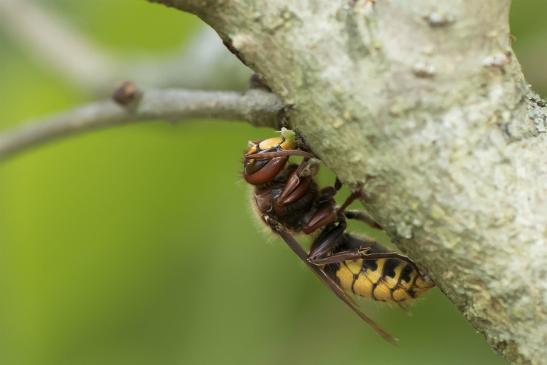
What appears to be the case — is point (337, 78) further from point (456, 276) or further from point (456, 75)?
point (456, 276)

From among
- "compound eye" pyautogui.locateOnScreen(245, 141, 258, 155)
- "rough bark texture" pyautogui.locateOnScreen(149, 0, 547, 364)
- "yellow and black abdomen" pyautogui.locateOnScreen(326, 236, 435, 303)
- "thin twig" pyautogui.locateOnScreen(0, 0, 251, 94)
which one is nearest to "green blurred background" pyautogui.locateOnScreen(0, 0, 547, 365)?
"thin twig" pyautogui.locateOnScreen(0, 0, 251, 94)

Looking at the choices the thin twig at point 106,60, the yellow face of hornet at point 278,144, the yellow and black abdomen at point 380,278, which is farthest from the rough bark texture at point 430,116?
the thin twig at point 106,60

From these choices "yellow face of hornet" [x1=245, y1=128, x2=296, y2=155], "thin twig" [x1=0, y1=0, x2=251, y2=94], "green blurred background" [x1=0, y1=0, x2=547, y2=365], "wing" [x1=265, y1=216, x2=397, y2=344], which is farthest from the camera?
"green blurred background" [x1=0, y1=0, x2=547, y2=365]

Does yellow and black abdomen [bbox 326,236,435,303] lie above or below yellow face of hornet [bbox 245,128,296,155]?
below

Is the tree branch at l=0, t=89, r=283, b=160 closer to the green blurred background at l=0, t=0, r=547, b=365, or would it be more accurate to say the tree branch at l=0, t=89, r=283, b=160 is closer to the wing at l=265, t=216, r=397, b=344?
the wing at l=265, t=216, r=397, b=344

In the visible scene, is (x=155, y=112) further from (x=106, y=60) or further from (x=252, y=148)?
(x=106, y=60)

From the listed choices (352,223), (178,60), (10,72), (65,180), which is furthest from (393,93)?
(10,72)
